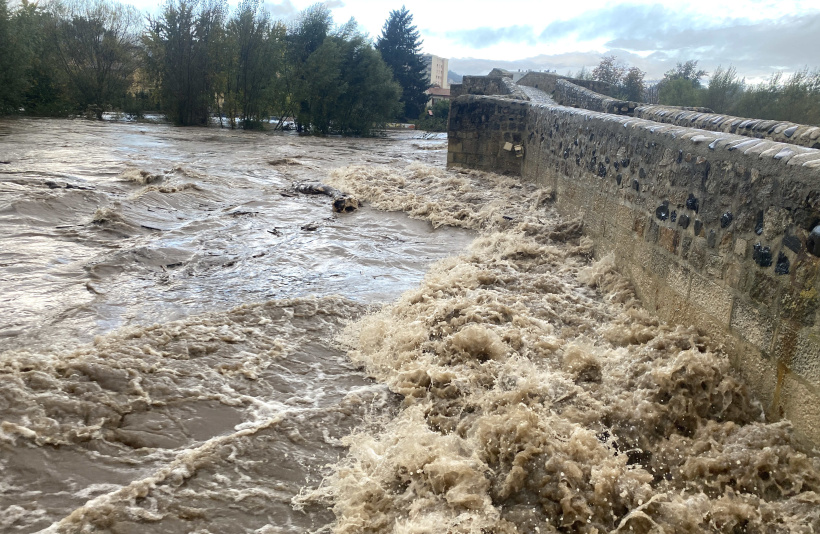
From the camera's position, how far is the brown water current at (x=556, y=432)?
8.48ft

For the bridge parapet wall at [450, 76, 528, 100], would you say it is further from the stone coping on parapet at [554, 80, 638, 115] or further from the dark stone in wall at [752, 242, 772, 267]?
the dark stone in wall at [752, 242, 772, 267]

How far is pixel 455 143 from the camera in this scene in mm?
14703

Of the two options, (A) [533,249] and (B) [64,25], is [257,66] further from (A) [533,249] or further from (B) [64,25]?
(A) [533,249]

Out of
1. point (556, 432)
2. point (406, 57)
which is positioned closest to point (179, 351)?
point (556, 432)

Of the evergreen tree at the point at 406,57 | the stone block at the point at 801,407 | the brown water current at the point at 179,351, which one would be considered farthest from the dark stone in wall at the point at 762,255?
the evergreen tree at the point at 406,57

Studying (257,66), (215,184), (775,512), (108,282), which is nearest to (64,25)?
(257,66)

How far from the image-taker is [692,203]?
4148mm

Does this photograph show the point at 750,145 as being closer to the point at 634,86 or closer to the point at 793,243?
the point at 793,243

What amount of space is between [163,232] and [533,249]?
195 inches

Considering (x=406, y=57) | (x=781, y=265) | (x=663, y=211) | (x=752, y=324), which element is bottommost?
(x=752, y=324)

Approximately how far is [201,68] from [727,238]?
28747mm

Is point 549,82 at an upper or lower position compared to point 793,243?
upper

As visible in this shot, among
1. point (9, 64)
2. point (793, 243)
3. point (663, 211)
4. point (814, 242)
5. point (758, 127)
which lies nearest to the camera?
point (814, 242)

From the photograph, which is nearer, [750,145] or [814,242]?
[814,242]
